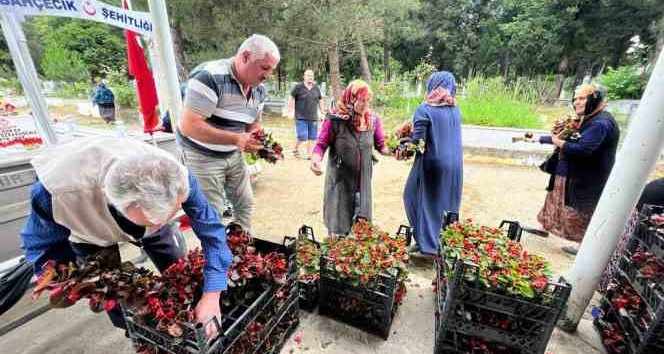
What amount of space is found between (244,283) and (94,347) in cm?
116

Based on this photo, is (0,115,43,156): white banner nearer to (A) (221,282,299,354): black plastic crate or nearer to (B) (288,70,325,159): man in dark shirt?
(A) (221,282,299,354): black plastic crate

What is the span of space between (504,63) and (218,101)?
2935 centimetres

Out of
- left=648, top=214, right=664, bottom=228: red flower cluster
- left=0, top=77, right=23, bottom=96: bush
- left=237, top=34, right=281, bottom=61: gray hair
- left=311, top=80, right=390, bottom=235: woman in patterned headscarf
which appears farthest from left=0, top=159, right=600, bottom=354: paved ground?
left=0, top=77, right=23, bottom=96: bush

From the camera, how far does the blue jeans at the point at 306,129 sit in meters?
6.46

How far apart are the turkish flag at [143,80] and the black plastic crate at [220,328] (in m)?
2.55

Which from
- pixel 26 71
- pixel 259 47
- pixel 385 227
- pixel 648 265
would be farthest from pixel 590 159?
pixel 26 71

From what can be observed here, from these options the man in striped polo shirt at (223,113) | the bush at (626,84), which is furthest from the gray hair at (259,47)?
the bush at (626,84)

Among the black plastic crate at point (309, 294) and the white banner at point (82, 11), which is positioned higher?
the white banner at point (82, 11)

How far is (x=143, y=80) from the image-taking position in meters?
3.26

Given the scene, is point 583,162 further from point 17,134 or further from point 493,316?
point 17,134

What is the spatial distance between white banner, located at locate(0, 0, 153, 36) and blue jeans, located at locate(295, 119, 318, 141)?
4025 millimetres

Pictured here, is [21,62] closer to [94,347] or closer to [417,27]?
[94,347]

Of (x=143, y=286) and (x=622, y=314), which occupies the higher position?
(x=143, y=286)

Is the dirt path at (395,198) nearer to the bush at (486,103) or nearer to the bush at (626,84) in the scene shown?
the bush at (486,103)
